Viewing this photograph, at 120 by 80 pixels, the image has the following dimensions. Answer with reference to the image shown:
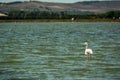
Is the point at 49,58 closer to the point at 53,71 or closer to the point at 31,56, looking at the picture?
the point at 31,56

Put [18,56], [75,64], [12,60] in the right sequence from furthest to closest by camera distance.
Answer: [18,56], [12,60], [75,64]

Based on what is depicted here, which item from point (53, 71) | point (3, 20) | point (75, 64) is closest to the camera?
point (53, 71)

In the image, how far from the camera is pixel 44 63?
28.8 metres

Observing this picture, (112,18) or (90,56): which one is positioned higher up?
(90,56)

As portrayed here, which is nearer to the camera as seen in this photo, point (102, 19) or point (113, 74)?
point (113, 74)

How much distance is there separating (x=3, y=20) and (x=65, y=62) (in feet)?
451

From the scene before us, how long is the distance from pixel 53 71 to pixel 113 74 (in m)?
2.87

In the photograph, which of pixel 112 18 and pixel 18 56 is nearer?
pixel 18 56

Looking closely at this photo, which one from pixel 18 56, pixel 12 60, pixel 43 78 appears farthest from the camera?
pixel 18 56

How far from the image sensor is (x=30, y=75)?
79.8 feet

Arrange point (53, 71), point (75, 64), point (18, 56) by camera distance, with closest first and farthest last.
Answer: point (53, 71) < point (75, 64) < point (18, 56)

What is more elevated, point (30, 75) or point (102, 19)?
point (30, 75)

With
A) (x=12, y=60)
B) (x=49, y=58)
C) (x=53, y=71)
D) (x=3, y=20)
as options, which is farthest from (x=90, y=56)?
(x=3, y=20)

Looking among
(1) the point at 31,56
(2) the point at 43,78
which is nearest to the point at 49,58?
(1) the point at 31,56
